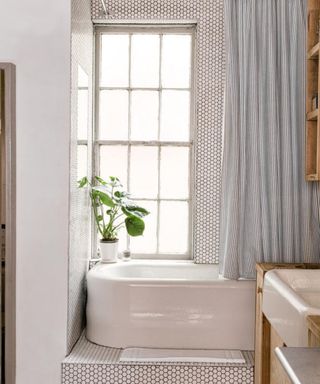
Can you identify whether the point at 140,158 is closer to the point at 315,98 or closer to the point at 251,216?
the point at 251,216

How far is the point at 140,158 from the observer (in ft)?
12.5

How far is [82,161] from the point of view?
3.38 m

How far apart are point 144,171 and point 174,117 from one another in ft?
1.47

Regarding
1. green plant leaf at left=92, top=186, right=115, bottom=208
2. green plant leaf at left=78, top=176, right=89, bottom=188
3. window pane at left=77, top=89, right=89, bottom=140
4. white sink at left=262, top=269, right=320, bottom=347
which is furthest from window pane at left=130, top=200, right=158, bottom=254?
white sink at left=262, top=269, right=320, bottom=347

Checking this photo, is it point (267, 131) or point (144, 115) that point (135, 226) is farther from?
point (267, 131)

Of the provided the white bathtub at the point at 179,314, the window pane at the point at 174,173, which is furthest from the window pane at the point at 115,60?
the white bathtub at the point at 179,314

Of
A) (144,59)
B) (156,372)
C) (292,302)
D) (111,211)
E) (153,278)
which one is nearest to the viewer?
(292,302)

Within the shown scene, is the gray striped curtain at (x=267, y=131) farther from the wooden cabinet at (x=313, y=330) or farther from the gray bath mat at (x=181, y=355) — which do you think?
the wooden cabinet at (x=313, y=330)

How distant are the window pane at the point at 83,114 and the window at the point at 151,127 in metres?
0.29

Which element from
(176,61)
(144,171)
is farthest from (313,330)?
(176,61)

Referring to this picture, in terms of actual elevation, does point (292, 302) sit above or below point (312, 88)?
below

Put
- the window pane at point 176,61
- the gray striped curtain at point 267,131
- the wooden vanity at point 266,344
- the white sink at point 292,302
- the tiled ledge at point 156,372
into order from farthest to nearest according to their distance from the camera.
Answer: the window pane at point 176,61
the gray striped curtain at point 267,131
the tiled ledge at point 156,372
the wooden vanity at point 266,344
the white sink at point 292,302

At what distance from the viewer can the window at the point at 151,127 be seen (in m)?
3.79

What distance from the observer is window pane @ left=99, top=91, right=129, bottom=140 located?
12.5 feet
